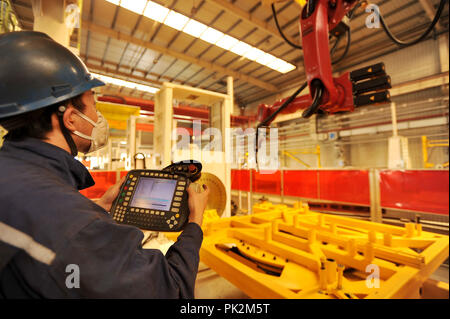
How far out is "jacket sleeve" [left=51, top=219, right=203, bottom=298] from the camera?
1.33 feet

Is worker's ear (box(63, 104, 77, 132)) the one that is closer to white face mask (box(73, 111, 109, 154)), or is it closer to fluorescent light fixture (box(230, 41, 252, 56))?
white face mask (box(73, 111, 109, 154))

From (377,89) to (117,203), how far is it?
1.30 metres

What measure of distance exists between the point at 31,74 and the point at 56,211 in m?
0.38

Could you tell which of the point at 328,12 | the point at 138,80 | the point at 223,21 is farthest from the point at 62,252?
the point at 138,80

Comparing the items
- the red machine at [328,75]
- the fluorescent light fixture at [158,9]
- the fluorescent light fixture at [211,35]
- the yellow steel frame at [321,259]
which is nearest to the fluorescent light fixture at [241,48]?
the fluorescent light fixture at [211,35]

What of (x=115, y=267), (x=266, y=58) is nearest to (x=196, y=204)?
(x=115, y=267)

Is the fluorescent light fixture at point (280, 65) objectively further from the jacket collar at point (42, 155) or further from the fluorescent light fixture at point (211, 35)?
the jacket collar at point (42, 155)

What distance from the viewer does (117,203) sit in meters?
0.81

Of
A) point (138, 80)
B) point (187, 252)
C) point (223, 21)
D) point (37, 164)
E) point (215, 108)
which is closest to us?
point (37, 164)

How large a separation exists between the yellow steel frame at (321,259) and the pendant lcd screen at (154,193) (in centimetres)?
77

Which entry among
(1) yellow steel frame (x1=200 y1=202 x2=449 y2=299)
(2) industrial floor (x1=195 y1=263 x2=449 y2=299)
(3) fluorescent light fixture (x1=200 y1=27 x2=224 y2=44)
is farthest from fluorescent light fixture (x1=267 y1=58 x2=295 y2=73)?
(2) industrial floor (x1=195 y1=263 x2=449 y2=299)

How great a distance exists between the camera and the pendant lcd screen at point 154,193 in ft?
2.54
